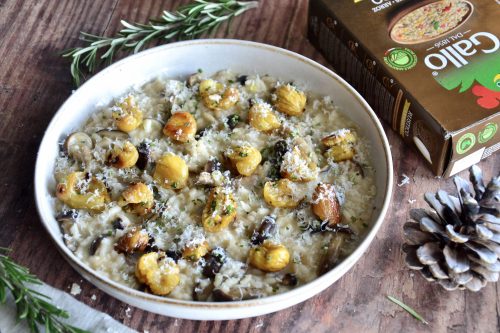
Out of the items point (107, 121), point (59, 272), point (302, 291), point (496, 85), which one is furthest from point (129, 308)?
point (496, 85)

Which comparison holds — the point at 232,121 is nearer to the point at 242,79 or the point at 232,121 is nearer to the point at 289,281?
the point at 242,79

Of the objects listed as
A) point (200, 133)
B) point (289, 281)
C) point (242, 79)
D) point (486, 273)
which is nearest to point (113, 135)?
Answer: point (200, 133)

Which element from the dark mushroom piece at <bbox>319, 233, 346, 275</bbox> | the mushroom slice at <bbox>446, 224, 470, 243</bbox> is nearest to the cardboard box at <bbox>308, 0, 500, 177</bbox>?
the mushroom slice at <bbox>446, 224, 470, 243</bbox>

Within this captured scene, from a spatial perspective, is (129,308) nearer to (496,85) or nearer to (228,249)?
(228,249)

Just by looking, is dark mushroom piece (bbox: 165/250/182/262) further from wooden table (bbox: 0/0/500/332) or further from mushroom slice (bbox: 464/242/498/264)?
mushroom slice (bbox: 464/242/498/264)

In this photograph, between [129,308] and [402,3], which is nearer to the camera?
[129,308]

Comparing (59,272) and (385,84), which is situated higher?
(385,84)

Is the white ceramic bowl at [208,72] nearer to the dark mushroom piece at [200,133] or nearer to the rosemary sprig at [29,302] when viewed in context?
the rosemary sprig at [29,302]
